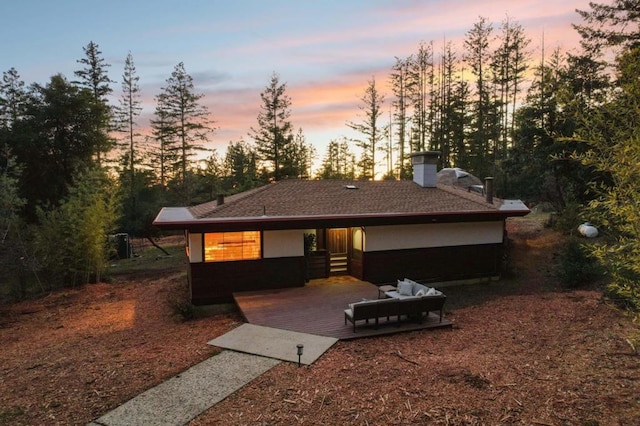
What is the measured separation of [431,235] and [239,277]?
694cm

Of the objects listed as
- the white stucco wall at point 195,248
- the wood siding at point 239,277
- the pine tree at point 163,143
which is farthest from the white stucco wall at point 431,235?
the pine tree at point 163,143

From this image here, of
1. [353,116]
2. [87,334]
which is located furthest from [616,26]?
[87,334]

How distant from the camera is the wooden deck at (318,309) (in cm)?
833

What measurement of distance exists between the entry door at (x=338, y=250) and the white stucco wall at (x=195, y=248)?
4920 mm

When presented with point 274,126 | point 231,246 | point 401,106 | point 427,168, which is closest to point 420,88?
point 401,106

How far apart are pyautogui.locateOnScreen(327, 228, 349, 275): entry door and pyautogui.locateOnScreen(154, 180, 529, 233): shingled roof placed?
130cm

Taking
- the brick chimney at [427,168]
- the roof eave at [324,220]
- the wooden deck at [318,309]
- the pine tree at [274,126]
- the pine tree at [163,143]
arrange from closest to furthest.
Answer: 1. the wooden deck at [318,309]
2. the roof eave at [324,220]
3. the brick chimney at [427,168]
4. the pine tree at [274,126]
5. the pine tree at [163,143]

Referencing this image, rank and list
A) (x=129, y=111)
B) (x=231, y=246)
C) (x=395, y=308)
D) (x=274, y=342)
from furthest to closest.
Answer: (x=129, y=111) → (x=231, y=246) → (x=395, y=308) → (x=274, y=342)

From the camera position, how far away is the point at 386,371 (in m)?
6.23

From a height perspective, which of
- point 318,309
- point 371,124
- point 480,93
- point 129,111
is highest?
point 480,93

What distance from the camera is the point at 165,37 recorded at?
47.4 feet

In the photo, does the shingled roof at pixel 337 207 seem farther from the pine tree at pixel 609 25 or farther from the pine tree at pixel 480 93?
the pine tree at pixel 480 93

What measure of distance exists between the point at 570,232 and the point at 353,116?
72.5 ft

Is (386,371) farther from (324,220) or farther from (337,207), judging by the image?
(337,207)
